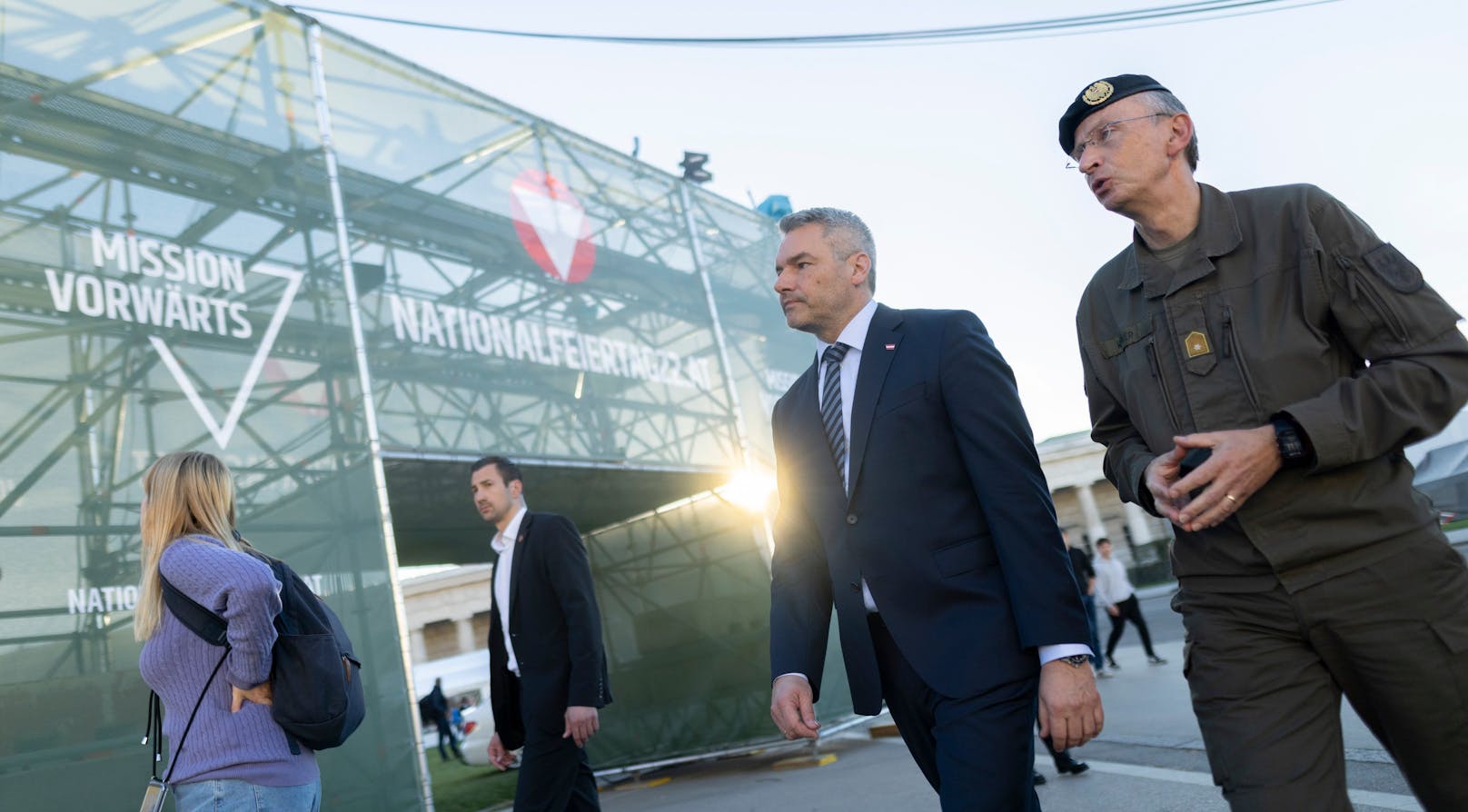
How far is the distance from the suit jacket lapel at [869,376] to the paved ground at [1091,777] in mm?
2501

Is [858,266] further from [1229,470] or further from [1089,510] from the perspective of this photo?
[1089,510]

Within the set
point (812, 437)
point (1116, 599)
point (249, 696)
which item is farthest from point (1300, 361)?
point (1116, 599)

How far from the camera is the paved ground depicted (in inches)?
170

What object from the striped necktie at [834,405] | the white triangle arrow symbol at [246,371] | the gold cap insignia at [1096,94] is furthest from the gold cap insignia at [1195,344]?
the white triangle arrow symbol at [246,371]

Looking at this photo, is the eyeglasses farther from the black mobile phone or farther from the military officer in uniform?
the black mobile phone

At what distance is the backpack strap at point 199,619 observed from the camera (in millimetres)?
2584

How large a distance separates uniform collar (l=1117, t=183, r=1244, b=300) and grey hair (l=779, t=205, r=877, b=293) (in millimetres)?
769

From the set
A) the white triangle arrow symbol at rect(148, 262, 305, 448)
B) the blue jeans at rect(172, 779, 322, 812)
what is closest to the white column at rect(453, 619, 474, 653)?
the white triangle arrow symbol at rect(148, 262, 305, 448)

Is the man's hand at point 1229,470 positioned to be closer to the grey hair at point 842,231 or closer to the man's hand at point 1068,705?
the man's hand at point 1068,705

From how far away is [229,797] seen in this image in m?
2.51

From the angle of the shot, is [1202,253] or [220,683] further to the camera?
[220,683]

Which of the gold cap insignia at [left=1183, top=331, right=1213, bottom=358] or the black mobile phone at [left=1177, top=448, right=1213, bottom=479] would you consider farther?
the gold cap insignia at [left=1183, top=331, right=1213, bottom=358]

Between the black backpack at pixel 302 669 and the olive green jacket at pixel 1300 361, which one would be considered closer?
the olive green jacket at pixel 1300 361

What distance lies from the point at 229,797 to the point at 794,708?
4.49 ft
